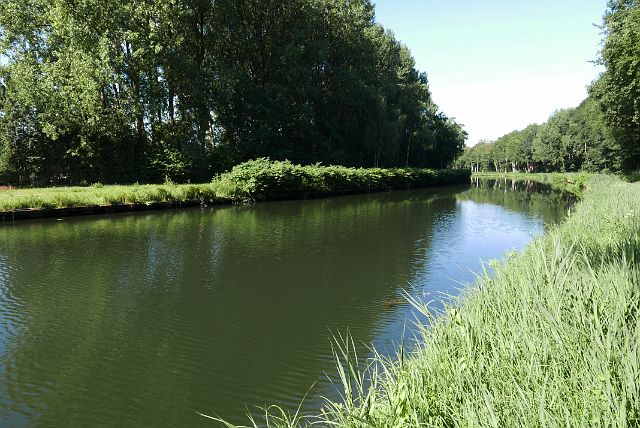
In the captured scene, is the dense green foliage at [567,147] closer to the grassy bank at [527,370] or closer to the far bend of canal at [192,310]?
the far bend of canal at [192,310]

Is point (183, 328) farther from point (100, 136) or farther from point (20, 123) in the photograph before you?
point (20, 123)

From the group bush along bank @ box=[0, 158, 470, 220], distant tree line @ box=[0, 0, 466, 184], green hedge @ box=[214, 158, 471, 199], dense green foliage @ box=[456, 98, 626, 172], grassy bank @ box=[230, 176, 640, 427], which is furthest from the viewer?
dense green foliage @ box=[456, 98, 626, 172]

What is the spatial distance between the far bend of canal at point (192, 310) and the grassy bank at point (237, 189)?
2.88 meters

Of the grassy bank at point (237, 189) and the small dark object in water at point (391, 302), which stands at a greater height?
the grassy bank at point (237, 189)

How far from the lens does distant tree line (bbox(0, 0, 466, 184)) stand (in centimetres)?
2841

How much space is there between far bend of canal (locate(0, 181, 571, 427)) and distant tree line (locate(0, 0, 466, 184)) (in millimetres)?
13572

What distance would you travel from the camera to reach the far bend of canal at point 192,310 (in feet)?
17.2

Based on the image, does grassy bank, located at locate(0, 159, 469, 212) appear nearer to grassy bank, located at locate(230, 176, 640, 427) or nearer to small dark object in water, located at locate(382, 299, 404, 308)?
small dark object in water, located at locate(382, 299, 404, 308)

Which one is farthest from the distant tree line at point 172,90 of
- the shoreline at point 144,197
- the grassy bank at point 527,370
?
the grassy bank at point 527,370

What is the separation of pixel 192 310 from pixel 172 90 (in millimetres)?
27671

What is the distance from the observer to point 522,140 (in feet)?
397

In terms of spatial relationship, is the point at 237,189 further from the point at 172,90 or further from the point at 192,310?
the point at 192,310

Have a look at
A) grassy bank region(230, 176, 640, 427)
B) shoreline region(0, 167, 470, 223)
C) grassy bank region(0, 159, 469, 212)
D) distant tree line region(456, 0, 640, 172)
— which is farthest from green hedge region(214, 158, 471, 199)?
grassy bank region(230, 176, 640, 427)

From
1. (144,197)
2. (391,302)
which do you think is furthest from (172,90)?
(391,302)
